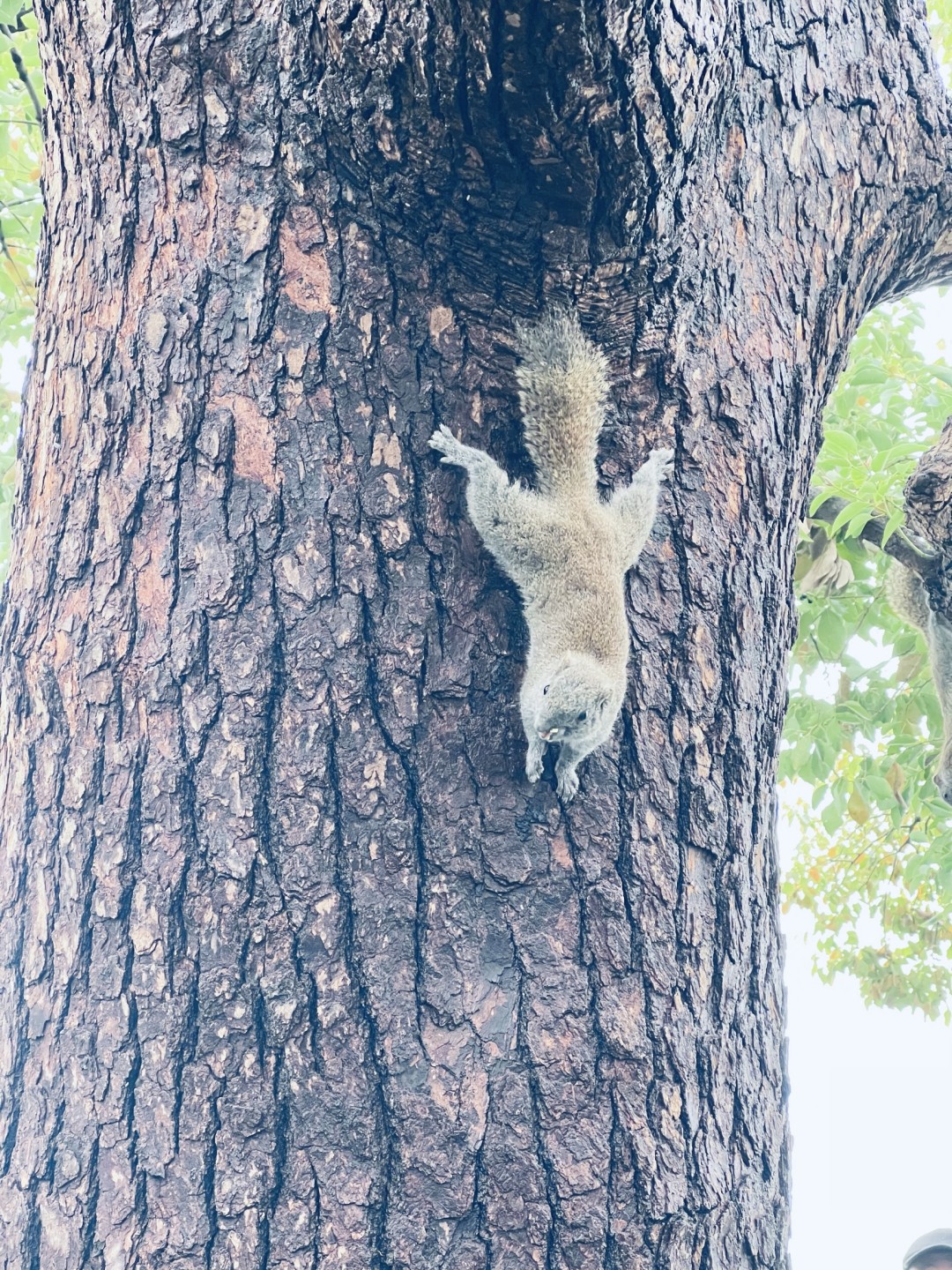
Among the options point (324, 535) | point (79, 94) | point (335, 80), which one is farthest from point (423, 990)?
point (79, 94)

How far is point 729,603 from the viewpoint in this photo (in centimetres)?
199

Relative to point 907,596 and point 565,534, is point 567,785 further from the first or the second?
point 907,596

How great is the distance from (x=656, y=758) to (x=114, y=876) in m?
0.90

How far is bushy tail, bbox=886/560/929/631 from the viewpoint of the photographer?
3.47 m

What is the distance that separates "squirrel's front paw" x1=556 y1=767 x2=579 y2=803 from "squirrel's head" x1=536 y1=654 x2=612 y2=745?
0.07 metres

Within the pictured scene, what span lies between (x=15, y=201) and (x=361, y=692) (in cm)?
264

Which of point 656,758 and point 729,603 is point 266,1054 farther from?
point 729,603

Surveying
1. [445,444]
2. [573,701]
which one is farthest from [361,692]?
[573,701]

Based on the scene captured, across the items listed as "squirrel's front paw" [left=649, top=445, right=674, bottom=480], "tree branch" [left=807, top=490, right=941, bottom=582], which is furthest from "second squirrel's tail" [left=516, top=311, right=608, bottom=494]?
"tree branch" [left=807, top=490, right=941, bottom=582]

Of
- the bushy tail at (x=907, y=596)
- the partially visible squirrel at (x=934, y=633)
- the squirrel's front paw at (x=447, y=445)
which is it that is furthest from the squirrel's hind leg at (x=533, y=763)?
the bushy tail at (x=907, y=596)

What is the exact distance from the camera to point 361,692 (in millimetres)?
1728

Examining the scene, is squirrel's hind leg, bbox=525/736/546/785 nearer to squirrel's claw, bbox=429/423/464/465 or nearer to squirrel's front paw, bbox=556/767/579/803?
squirrel's front paw, bbox=556/767/579/803

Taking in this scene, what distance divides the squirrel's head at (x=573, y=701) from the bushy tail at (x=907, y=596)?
56.8 inches

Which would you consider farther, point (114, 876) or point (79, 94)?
point (79, 94)
